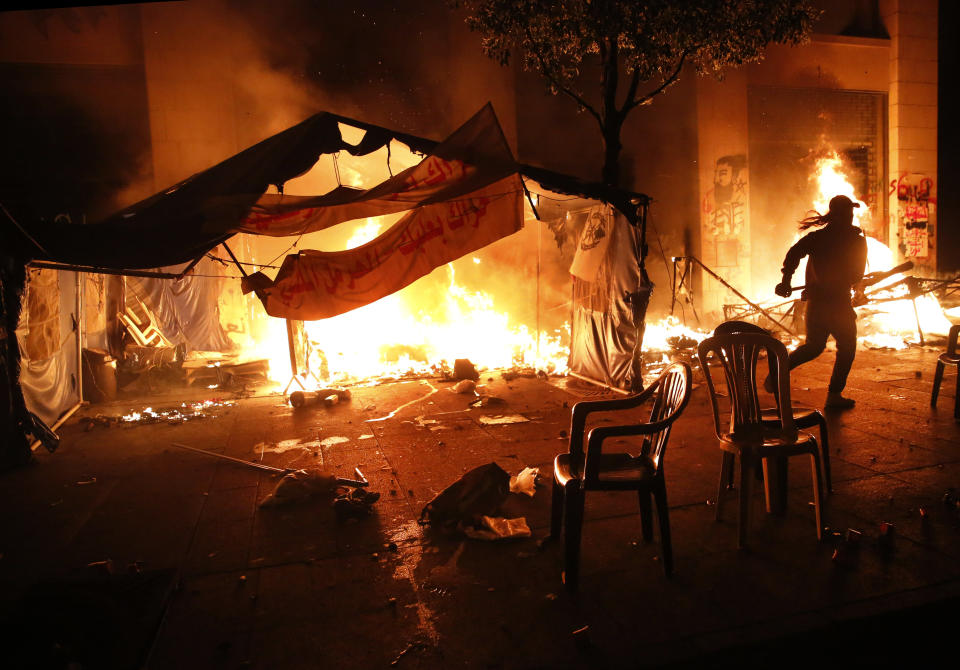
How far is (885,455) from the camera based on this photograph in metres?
5.63

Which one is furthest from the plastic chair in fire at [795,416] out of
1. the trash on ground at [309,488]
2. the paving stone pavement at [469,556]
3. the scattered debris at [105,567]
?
the scattered debris at [105,567]

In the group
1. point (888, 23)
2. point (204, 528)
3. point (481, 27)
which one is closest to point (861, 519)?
point (204, 528)

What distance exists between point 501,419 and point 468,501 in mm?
3263

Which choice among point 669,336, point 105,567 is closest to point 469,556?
point 105,567

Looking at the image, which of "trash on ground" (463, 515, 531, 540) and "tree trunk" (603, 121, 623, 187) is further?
"tree trunk" (603, 121, 623, 187)

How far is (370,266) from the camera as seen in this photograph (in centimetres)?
621

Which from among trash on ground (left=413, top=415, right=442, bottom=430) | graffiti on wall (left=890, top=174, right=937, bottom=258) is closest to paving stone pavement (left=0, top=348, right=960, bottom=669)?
trash on ground (left=413, top=415, right=442, bottom=430)

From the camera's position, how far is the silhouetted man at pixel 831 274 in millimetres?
6645

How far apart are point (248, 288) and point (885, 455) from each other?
6296 millimetres

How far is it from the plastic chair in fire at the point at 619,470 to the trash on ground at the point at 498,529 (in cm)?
28

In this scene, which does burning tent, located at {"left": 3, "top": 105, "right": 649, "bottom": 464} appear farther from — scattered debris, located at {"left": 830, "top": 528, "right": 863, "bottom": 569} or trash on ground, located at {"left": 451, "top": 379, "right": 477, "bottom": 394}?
scattered debris, located at {"left": 830, "top": 528, "right": 863, "bottom": 569}

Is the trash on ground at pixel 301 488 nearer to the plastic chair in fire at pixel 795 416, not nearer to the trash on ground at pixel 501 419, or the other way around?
the trash on ground at pixel 501 419

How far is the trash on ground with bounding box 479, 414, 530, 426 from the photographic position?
7.66 m

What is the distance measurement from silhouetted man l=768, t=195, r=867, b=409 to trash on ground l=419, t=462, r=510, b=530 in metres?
3.85
